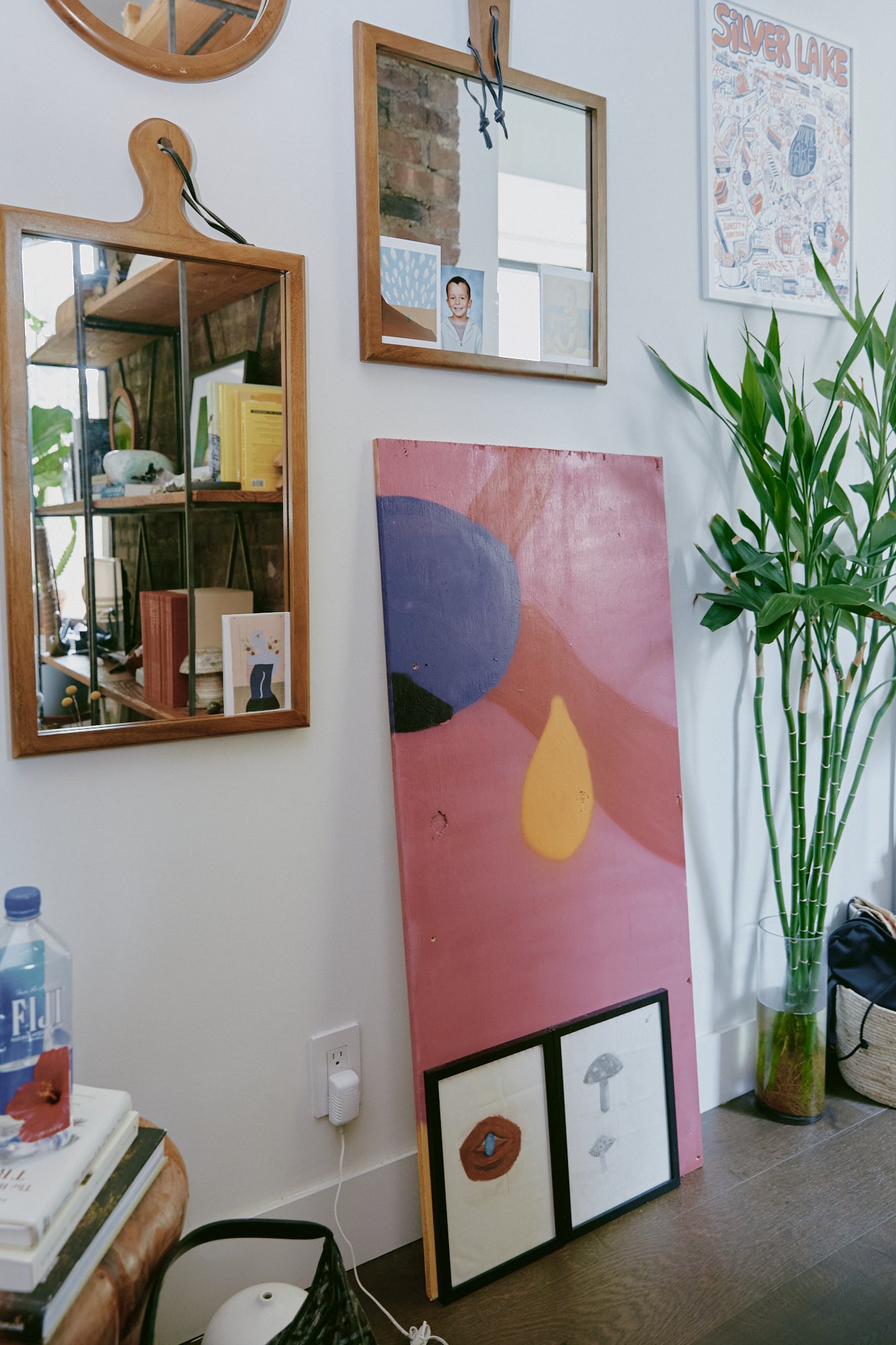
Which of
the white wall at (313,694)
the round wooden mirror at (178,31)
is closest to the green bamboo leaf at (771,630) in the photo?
the white wall at (313,694)

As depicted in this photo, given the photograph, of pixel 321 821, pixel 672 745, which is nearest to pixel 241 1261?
pixel 321 821

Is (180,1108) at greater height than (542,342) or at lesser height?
lesser

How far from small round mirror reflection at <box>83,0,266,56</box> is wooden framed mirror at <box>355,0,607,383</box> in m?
0.18

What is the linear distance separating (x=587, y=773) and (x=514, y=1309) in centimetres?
85

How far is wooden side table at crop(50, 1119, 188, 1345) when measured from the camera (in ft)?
2.95

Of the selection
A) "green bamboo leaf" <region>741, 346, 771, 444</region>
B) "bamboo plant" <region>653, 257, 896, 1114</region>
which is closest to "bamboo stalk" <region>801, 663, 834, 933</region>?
"bamboo plant" <region>653, 257, 896, 1114</region>

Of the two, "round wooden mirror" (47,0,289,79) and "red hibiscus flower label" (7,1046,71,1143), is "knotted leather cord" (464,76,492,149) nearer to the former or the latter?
"round wooden mirror" (47,0,289,79)

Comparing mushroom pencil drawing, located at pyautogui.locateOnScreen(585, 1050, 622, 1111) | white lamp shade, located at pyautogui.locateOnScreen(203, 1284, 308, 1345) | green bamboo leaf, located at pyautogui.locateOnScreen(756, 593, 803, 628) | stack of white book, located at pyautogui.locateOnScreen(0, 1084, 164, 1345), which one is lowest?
mushroom pencil drawing, located at pyautogui.locateOnScreen(585, 1050, 622, 1111)

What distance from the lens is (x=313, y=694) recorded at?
4.99 ft

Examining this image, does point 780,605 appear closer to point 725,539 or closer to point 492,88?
point 725,539

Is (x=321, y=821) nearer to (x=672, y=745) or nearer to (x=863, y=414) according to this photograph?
(x=672, y=745)

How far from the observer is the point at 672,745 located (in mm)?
→ 1880

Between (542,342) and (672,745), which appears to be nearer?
(542,342)

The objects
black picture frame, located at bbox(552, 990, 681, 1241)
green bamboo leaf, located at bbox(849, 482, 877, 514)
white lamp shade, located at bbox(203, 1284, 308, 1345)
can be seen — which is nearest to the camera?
white lamp shade, located at bbox(203, 1284, 308, 1345)
